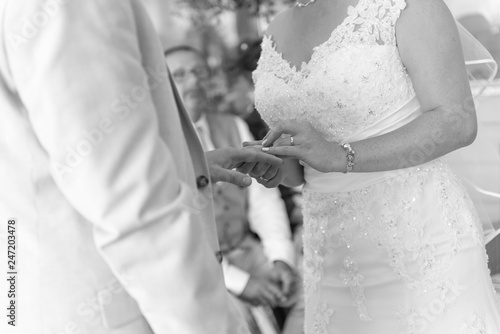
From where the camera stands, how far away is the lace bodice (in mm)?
1698

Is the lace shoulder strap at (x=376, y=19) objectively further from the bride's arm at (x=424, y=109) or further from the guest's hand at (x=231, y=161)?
the guest's hand at (x=231, y=161)

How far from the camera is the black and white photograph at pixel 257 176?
910 millimetres

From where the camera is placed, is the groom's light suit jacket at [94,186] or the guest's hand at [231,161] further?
the guest's hand at [231,161]

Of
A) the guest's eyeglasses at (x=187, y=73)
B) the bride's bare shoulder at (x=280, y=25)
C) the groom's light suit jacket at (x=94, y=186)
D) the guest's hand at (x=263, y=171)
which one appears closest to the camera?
the groom's light suit jacket at (x=94, y=186)

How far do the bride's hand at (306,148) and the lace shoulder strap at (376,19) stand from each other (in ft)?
1.04

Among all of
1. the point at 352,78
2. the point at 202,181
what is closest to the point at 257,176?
the point at 352,78

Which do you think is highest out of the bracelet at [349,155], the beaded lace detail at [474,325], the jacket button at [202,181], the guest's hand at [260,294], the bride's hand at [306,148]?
the jacket button at [202,181]

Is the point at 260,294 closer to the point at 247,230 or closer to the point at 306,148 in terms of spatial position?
the point at 247,230

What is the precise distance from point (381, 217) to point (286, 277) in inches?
44.3

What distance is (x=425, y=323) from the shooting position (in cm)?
171

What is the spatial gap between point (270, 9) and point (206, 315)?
281 centimetres

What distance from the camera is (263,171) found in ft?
6.02

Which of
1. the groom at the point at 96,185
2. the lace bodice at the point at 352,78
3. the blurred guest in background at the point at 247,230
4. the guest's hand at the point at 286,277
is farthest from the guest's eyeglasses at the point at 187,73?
the groom at the point at 96,185

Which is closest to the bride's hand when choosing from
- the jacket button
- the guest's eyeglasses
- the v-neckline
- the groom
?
the v-neckline
